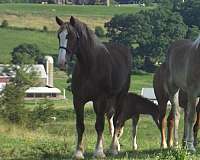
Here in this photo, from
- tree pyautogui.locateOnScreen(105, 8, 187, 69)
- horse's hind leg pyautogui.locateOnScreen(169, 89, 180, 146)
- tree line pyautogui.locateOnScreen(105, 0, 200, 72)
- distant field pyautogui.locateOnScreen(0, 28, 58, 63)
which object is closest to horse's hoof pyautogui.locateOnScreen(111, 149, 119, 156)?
horse's hind leg pyautogui.locateOnScreen(169, 89, 180, 146)

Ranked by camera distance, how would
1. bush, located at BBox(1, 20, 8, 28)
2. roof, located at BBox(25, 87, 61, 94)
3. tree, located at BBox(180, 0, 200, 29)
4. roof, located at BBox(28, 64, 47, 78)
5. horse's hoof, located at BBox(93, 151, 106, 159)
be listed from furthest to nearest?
bush, located at BBox(1, 20, 8, 28), tree, located at BBox(180, 0, 200, 29), roof, located at BBox(25, 87, 61, 94), roof, located at BBox(28, 64, 47, 78), horse's hoof, located at BBox(93, 151, 106, 159)

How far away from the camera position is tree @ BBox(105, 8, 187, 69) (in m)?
97.3

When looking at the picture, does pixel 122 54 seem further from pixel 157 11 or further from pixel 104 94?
pixel 157 11

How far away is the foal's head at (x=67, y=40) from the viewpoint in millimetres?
10180

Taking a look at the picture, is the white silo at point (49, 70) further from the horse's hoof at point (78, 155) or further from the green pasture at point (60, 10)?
the horse's hoof at point (78, 155)

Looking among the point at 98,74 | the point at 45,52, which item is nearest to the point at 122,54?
the point at 98,74

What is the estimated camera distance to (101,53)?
1117 cm

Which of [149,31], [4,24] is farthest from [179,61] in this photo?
[4,24]

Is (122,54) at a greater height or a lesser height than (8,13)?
greater

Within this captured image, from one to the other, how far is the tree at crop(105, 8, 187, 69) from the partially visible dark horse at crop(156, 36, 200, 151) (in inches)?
3121

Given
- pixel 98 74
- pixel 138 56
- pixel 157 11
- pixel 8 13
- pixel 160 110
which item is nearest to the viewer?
pixel 98 74

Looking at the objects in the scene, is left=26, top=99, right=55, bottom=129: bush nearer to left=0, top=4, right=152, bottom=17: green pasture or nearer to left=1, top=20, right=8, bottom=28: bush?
left=1, top=20, right=8, bottom=28: bush

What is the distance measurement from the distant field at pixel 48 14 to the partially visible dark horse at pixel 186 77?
111 m

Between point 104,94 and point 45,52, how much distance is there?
93.2 metres
